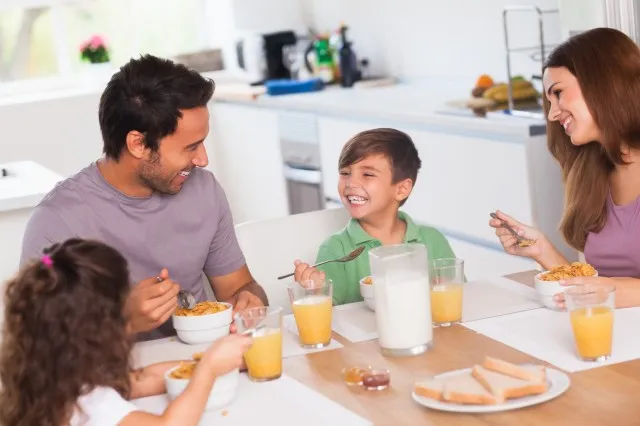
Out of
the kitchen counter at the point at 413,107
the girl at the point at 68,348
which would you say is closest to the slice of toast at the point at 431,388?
the girl at the point at 68,348

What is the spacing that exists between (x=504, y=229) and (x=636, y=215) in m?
0.33

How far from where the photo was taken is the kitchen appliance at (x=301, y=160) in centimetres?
468

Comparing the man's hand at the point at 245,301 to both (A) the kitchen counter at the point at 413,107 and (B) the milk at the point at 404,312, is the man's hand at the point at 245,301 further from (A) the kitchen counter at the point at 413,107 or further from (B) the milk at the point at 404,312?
(A) the kitchen counter at the point at 413,107

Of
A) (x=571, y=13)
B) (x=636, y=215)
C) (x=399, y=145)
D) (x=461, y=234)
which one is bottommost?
(x=461, y=234)

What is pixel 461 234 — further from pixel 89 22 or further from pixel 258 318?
pixel 89 22

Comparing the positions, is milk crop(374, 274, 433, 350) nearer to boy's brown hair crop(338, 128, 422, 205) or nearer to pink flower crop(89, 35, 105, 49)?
boy's brown hair crop(338, 128, 422, 205)

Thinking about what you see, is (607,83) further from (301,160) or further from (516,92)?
(301,160)

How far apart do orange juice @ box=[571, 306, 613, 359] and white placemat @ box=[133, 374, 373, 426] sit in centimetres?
38

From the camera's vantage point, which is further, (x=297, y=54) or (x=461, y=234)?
(x=297, y=54)

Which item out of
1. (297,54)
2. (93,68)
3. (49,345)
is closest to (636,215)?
(49,345)

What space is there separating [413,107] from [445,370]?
241cm

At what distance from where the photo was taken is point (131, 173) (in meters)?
2.28

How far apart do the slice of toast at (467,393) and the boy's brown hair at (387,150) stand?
1.02 m

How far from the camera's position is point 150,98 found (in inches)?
87.4
